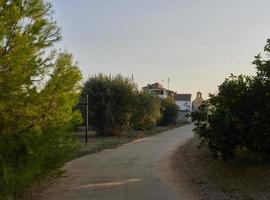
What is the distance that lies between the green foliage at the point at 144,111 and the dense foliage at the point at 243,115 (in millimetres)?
29082

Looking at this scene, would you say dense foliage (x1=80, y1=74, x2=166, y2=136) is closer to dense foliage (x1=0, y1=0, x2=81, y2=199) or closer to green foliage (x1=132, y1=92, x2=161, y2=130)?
green foliage (x1=132, y1=92, x2=161, y2=130)

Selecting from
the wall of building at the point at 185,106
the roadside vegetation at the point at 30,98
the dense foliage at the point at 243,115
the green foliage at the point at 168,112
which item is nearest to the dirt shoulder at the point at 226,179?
the dense foliage at the point at 243,115

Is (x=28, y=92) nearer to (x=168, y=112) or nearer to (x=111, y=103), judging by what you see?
(x=111, y=103)

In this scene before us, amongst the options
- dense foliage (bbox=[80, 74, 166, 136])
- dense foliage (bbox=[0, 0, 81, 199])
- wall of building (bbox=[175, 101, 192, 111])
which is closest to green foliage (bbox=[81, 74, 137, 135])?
dense foliage (bbox=[80, 74, 166, 136])

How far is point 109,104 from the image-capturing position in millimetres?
42594

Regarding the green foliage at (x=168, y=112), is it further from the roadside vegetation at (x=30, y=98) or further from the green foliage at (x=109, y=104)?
the roadside vegetation at (x=30, y=98)

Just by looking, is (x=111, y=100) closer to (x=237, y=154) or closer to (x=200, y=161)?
(x=200, y=161)

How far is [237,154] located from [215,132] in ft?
5.58

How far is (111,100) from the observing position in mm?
43125

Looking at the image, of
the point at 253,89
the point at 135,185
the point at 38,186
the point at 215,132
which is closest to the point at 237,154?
the point at 215,132

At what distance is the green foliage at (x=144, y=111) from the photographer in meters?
46.2

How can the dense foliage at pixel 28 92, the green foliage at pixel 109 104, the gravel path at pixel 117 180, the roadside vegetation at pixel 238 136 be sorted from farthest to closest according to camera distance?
the green foliage at pixel 109 104 < the roadside vegetation at pixel 238 136 < the gravel path at pixel 117 180 < the dense foliage at pixel 28 92

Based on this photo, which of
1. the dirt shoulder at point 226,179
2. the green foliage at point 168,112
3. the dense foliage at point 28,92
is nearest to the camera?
the dense foliage at point 28,92

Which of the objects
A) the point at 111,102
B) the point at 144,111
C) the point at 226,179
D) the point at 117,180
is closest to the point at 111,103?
the point at 111,102
